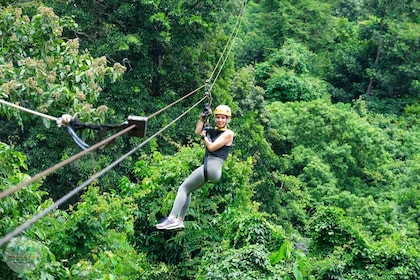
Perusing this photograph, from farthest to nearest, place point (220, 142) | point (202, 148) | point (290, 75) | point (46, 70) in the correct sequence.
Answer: point (290, 75)
point (202, 148)
point (46, 70)
point (220, 142)

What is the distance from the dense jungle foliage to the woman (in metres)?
1.06

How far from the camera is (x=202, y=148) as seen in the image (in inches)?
412

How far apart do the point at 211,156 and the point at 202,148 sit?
14.6ft

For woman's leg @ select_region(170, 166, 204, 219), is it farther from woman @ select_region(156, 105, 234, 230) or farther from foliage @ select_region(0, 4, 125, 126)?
foliage @ select_region(0, 4, 125, 126)

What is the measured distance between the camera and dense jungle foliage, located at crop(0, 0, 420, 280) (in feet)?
23.4

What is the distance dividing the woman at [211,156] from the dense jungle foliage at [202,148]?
3.49 ft

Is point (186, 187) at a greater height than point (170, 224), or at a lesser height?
greater

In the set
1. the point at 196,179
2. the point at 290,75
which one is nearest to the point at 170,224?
the point at 196,179

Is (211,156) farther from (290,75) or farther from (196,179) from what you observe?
(290,75)

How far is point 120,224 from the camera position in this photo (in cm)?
735

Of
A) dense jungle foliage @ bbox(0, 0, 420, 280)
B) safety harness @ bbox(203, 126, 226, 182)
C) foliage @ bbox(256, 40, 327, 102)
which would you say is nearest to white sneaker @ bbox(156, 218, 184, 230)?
safety harness @ bbox(203, 126, 226, 182)

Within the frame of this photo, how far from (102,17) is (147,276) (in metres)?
6.98

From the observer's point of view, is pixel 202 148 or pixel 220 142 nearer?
pixel 220 142

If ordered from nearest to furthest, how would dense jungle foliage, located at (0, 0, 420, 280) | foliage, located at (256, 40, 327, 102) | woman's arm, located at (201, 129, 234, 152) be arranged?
1. woman's arm, located at (201, 129, 234, 152)
2. dense jungle foliage, located at (0, 0, 420, 280)
3. foliage, located at (256, 40, 327, 102)
